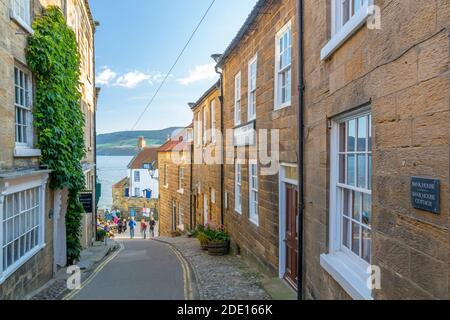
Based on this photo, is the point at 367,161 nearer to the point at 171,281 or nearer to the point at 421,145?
the point at 421,145

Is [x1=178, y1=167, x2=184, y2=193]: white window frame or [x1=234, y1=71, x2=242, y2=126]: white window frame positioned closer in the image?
[x1=234, y1=71, x2=242, y2=126]: white window frame

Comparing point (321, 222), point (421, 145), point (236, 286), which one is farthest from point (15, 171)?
point (421, 145)

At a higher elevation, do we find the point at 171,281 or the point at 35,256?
the point at 35,256

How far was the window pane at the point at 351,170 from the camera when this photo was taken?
15.3 ft

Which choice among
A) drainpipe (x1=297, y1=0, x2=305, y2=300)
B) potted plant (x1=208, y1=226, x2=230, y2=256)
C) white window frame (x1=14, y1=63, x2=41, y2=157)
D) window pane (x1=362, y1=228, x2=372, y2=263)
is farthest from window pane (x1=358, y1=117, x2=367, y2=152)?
potted plant (x1=208, y1=226, x2=230, y2=256)

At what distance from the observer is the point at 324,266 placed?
518cm

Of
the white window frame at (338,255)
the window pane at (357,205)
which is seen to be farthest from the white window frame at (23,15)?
the window pane at (357,205)

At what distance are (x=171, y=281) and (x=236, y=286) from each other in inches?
63.2

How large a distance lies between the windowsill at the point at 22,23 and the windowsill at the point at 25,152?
7.48ft

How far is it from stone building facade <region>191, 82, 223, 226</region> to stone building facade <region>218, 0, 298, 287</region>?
2.35 meters

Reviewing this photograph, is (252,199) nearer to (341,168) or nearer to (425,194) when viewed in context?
(341,168)

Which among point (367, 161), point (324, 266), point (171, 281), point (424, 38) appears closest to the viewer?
point (424, 38)

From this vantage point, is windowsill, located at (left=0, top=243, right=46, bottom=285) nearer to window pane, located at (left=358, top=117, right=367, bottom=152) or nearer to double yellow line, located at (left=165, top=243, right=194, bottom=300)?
double yellow line, located at (left=165, top=243, right=194, bottom=300)

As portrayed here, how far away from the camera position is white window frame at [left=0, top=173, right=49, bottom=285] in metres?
6.03
